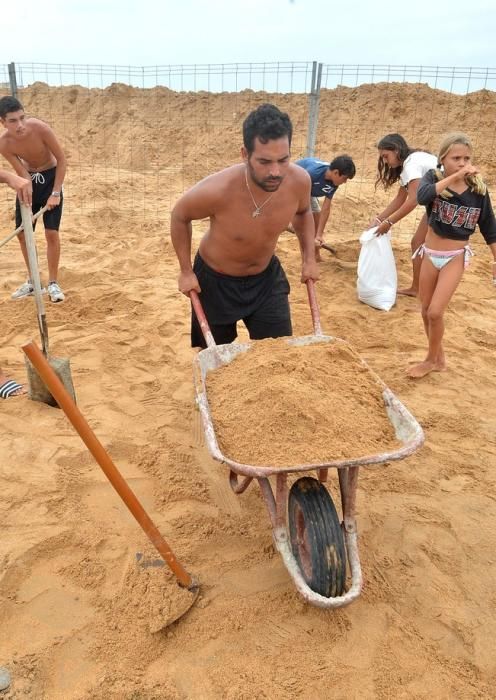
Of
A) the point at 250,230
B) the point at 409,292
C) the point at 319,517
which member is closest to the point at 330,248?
the point at 409,292

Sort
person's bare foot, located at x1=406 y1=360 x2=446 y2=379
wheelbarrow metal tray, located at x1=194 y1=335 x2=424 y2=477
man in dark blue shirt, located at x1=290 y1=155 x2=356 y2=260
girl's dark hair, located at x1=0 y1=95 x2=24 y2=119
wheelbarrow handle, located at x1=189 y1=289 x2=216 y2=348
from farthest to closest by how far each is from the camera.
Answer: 1. man in dark blue shirt, located at x1=290 y1=155 x2=356 y2=260
2. girl's dark hair, located at x1=0 y1=95 x2=24 y2=119
3. person's bare foot, located at x1=406 y1=360 x2=446 y2=379
4. wheelbarrow handle, located at x1=189 y1=289 x2=216 y2=348
5. wheelbarrow metal tray, located at x1=194 y1=335 x2=424 y2=477

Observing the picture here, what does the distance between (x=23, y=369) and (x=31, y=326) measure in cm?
73

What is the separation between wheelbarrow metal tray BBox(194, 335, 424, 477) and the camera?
5.94ft

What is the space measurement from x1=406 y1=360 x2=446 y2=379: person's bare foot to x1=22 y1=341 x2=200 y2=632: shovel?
2.40 meters

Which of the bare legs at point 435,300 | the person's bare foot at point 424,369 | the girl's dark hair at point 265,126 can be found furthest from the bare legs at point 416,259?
the girl's dark hair at point 265,126

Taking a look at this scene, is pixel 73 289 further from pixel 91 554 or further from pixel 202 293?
pixel 91 554

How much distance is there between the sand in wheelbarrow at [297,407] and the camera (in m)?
1.97

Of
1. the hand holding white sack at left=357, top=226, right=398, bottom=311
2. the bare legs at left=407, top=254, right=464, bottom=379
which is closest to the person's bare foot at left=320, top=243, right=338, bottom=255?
the hand holding white sack at left=357, top=226, right=398, bottom=311

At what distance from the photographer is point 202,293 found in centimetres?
299

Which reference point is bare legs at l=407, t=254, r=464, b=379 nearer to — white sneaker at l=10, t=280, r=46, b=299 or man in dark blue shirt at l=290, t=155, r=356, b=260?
man in dark blue shirt at l=290, t=155, r=356, b=260

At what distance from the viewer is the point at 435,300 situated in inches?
148

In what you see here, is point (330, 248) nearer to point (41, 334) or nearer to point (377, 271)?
point (377, 271)

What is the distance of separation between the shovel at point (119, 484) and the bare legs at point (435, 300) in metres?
2.46

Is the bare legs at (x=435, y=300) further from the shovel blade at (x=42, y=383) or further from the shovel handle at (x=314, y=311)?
the shovel blade at (x=42, y=383)
